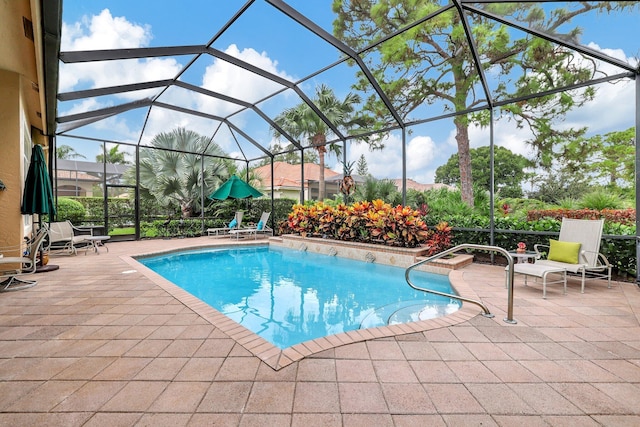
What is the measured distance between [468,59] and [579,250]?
5540 millimetres

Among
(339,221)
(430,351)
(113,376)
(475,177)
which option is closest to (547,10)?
(430,351)

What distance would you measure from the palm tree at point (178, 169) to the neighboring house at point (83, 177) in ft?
3.22

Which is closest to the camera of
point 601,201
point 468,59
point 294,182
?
point 601,201

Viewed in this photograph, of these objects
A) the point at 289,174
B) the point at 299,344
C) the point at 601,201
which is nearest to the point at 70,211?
the point at 299,344

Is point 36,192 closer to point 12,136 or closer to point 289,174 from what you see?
point 12,136

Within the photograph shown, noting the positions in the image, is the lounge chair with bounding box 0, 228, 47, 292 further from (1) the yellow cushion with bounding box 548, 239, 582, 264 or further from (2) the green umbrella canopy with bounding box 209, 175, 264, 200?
(1) the yellow cushion with bounding box 548, 239, 582, 264

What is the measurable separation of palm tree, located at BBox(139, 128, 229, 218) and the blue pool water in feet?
15.7

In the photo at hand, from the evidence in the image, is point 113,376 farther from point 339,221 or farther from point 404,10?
point 404,10

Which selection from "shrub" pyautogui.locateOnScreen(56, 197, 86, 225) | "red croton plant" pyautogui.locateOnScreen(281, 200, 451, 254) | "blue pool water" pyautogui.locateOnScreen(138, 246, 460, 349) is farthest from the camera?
"shrub" pyautogui.locateOnScreen(56, 197, 86, 225)

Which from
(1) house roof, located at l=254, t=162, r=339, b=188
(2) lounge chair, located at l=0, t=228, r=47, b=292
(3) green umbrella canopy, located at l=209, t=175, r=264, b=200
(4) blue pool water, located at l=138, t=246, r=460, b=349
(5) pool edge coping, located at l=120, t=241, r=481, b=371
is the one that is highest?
(1) house roof, located at l=254, t=162, r=339, b=188

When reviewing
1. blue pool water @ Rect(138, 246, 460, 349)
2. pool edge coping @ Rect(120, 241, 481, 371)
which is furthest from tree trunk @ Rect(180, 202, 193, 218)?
pool edge coping @ Rect(120, 241, 481, 371)

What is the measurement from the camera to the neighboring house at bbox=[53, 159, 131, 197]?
1084 centimetres

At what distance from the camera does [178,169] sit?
12711 mm

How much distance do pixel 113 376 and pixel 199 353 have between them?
57cm
